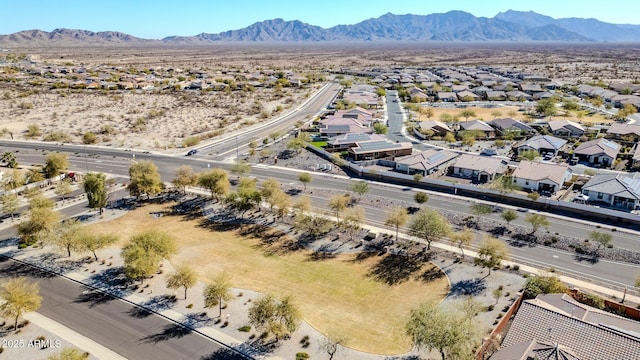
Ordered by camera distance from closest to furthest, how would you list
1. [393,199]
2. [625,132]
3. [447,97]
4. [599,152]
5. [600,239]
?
[600,239] < [393,199] < [599,152] < [625,132] < [447,97]

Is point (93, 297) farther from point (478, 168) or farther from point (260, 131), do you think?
point (260, 131)

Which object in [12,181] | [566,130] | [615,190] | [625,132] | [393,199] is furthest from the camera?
[566,130]

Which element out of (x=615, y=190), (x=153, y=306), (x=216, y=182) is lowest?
(x=153, y=306)

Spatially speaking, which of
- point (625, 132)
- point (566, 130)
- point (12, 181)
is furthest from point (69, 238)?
point (625, 132)

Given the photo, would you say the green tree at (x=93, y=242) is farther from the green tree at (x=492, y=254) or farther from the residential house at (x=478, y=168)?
the residential house at (x=478, y=168)

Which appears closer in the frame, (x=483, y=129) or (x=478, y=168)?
(x=478, y=168)

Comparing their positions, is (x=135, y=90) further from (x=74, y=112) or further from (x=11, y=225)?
(x=11, y=225)

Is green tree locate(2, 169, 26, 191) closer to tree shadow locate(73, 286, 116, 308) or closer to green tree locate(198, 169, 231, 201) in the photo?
green tree locate(198, 169, 231, 201)

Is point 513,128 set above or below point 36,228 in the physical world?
above
